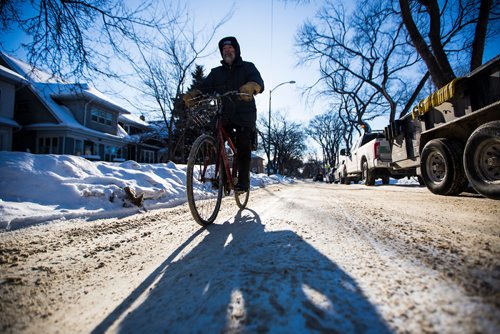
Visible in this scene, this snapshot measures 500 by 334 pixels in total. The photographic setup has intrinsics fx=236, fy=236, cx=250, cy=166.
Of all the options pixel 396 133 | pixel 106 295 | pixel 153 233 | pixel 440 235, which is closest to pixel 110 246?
pixel 153 233

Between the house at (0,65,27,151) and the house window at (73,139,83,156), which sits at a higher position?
the house at (0,65,27,151)

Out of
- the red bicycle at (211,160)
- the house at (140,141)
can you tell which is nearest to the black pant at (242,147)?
the red bicycle at (211,160)

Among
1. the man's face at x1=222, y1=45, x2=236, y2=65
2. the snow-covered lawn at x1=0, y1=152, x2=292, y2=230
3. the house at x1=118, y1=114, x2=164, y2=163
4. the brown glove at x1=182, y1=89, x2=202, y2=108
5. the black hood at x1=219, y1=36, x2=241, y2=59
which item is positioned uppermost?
the house at x1=118, y1=114, x2=164, y2=163

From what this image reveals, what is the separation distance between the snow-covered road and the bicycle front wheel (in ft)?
2.33

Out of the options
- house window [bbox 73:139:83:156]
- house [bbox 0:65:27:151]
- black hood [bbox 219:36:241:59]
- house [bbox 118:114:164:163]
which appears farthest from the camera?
house [bbox 118:114:164:163]

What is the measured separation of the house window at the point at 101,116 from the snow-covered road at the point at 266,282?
23.6 m

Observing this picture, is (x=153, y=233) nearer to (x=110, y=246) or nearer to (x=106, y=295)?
(x=110, y=246)

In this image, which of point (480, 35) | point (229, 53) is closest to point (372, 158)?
point (480, 35)

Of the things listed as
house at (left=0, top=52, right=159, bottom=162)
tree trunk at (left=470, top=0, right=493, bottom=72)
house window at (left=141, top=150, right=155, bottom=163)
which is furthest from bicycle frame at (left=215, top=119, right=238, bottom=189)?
house window at (left=141, top=150, right=155, bottom=163)

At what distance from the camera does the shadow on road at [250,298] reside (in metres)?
0.68

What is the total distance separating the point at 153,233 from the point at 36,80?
16.9 ft

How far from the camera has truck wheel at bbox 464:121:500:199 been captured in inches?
116

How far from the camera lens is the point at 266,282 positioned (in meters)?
0.92

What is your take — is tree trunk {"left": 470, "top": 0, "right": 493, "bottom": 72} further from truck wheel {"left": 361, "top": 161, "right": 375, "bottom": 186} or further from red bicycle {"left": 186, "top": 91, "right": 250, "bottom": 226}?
red bicycle {"left": 186, "top": 91, "right": 250, "bottom": 226}
